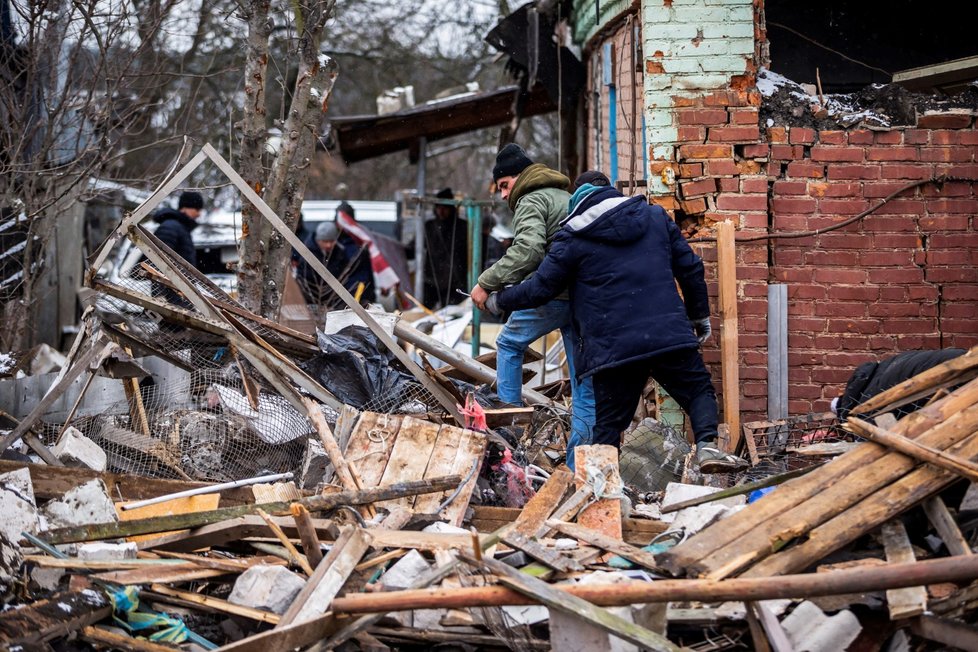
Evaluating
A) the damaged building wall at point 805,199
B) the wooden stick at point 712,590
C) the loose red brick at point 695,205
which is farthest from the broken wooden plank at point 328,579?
the loose red brick at point 695,205

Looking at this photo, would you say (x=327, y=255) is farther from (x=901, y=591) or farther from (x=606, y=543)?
(x=901, y=591)

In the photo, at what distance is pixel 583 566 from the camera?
154 inches

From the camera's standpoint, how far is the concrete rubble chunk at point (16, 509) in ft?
13.4

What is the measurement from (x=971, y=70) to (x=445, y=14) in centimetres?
1599

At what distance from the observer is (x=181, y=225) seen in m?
10.2

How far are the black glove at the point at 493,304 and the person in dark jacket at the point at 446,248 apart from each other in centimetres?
665

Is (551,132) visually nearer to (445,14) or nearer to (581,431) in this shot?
(445,14)

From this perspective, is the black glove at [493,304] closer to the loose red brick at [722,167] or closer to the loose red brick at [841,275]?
the loose red brick at [722,167]

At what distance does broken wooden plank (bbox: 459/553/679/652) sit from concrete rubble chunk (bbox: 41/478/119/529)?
6.32 ft

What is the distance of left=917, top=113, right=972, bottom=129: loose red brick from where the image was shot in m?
5.91

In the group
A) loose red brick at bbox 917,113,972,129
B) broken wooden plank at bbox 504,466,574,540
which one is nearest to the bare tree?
broken wooden plank at bbox 504,466,574,540

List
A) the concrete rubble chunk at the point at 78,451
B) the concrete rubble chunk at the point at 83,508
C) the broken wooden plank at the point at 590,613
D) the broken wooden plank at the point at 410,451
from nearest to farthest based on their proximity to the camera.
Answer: the broken wooden plank at the point at 590,613 → the concrete rubble chunk at the point at 83,508 → the broken wooden plank at the point at 410,451 → the concrete rubble chunk at the point at 78,451

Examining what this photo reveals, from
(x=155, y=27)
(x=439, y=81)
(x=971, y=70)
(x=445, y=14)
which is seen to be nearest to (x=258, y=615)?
(x=971, y=70)

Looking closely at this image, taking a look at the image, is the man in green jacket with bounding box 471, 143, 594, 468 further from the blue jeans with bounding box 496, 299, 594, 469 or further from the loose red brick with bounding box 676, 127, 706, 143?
the loose red brick with bounding box 676, 127, 706, 143
